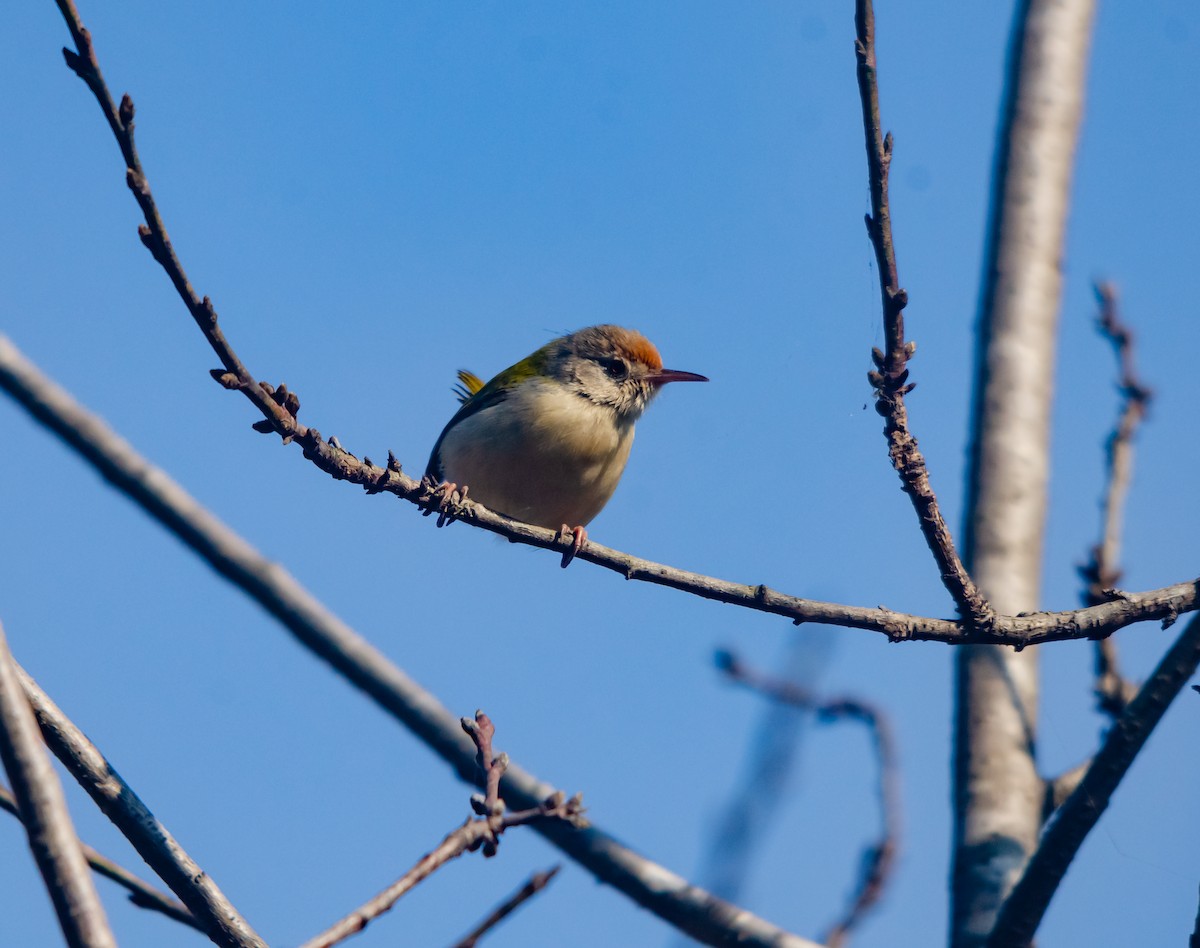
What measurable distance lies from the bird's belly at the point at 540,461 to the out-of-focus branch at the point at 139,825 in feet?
10.9

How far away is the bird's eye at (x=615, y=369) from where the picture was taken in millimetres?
6199

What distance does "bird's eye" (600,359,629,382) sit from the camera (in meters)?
6.20

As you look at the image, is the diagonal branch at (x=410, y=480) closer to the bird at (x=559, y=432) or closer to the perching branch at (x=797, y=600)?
the perching branch at (x=797, y=600)

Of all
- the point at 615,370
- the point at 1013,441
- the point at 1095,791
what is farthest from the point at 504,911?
the point at 615,370

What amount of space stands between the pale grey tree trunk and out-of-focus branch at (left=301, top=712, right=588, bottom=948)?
2.01 m

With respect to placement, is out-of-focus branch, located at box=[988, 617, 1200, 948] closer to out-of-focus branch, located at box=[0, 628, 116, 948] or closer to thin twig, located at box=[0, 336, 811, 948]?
thin twig, located at box=[0, 336, 811, 948]

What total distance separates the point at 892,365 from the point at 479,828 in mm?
1403

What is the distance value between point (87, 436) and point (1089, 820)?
329cm

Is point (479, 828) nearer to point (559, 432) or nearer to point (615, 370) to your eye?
point (559, 432)

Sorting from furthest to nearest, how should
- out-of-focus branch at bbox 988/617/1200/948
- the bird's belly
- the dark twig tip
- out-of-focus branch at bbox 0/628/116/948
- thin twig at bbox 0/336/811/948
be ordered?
the bird's belly, thin twig at bbox 0/336/811/948, out-of-focus branch at bbox 988/617/1200/948, the dark twig tip, out-of-focus branch at bbox 0/628/116/948

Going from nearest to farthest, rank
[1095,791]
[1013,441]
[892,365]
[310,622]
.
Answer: [892,365] → [1095,791] → [310,622] → [1013,441]

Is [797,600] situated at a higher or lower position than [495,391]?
lower

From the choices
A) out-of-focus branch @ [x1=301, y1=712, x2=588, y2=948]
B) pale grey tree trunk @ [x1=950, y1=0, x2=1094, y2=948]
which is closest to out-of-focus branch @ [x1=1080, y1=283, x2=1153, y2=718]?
pale grey tree trunk @ [x1=950, y1=0, x2=1094, y2=948]

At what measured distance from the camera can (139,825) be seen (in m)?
2.29
